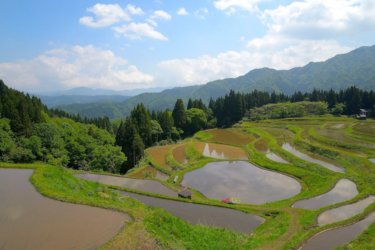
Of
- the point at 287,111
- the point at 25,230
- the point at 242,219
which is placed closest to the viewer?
the point at 25,230

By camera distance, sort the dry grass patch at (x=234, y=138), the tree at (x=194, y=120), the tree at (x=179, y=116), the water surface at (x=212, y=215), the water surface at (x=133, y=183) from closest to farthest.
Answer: the water surface at (x=212, y=215) → the water surface at (x=133, y=183) → the dry grass patch at (x=234, y=138) → the tree at (x=179, y=116) → the tree at (x=194, y=120)

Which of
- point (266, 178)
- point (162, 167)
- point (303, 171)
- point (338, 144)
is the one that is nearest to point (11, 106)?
point (162, 167)

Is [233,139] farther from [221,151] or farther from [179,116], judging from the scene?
[179,116]

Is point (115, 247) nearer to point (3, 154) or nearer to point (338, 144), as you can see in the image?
point (3, 154)

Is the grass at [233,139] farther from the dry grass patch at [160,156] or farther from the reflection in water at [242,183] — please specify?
the reflection in water at [242,183]

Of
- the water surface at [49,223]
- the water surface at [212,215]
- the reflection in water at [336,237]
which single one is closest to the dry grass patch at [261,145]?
the water surface at [212,215]

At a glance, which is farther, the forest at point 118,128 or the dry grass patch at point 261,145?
the dry grass patch at point 261,145

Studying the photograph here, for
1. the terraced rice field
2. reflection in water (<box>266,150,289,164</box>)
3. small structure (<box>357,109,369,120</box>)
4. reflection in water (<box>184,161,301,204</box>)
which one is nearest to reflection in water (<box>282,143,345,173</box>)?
the terraced rice field

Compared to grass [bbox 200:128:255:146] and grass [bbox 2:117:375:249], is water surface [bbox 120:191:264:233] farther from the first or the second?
grass [bbox 200:128:255:146]
